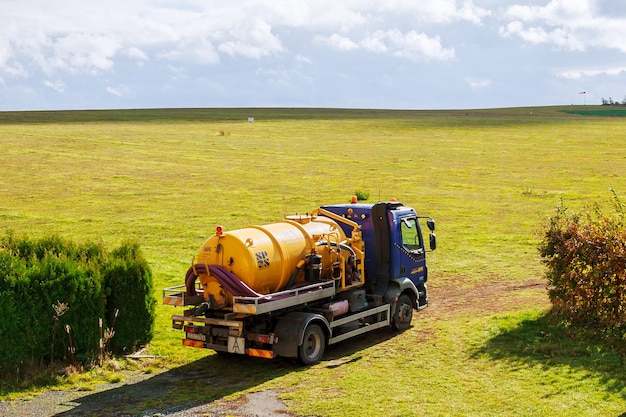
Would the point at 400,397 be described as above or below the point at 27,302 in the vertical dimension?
below

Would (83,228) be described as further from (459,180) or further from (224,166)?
(459,180)

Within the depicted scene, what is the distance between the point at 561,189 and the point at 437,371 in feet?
128

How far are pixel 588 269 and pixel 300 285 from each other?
291 inches

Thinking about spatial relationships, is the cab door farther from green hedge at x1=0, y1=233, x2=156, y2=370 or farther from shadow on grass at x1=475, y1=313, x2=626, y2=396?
green hedge at x1=0, y1=233, x2=156, y2=370

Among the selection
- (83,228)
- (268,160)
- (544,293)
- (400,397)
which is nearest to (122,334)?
(400,397)

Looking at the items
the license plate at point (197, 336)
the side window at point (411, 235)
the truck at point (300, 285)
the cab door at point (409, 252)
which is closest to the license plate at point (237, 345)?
the truck at point (300, 285)

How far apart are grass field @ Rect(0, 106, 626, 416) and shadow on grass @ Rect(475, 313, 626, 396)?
69mm

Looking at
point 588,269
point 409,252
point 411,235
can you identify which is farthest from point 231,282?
point 588,269

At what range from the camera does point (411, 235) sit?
22.0 metres

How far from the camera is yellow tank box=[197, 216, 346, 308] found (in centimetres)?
1739

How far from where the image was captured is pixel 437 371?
Answer: 17.5 meters

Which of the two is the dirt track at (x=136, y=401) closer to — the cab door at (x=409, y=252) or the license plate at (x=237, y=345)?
the license plate at (x=237, y=345)

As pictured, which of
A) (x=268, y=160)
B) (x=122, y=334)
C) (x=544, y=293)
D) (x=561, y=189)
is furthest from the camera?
(x=268, y=160)

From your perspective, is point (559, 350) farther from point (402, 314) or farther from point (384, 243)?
point (384, 243)
